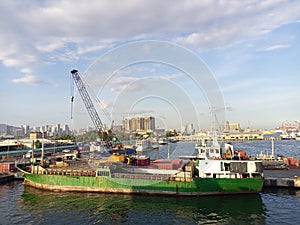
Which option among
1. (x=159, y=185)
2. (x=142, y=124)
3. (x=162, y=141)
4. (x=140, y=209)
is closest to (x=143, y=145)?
(x=142, y=124)

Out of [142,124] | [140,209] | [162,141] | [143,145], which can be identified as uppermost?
[142,124]

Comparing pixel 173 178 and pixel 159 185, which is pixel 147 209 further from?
pixel 173 178

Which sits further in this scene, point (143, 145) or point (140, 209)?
point (143, 145)

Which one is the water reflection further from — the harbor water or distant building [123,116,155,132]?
distant building [123,116,155,132]

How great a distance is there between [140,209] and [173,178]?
6006mm

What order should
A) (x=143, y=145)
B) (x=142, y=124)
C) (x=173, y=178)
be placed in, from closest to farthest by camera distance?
(x=173, y=178) → (x=142, y=124) → (x=143, y=145)

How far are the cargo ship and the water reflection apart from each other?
3.18 feet

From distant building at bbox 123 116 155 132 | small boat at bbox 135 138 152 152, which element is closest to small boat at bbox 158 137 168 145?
small boat at bbox 135 138 152 152

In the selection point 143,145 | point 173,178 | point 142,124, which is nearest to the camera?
point 173,178

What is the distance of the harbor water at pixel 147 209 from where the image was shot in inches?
767

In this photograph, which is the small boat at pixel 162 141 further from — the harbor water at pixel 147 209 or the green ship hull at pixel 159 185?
the harbor water at pixel 147 209

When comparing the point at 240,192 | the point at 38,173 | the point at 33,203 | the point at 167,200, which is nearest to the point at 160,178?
the point at 167,200

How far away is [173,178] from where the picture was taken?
87.8ft

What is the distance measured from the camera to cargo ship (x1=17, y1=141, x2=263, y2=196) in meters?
25.8
